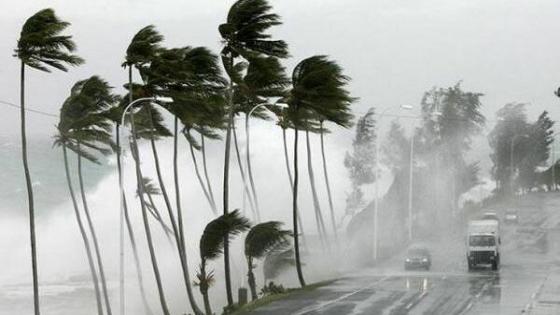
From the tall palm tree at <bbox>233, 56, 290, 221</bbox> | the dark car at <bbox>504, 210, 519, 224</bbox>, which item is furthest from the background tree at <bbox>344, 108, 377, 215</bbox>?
the tall palm tree at <bbox>233, 56, 290, 221</bbox>

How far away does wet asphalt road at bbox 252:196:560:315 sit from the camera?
41.1m

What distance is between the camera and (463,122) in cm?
12756

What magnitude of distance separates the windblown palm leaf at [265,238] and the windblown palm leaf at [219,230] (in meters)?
2.85

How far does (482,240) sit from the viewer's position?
63.7 metres

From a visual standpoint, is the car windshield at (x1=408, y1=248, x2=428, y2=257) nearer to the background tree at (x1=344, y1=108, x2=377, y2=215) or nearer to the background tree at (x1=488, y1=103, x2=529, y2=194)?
the background tree at (x1=344, y1=108, x2=377, y2=215)

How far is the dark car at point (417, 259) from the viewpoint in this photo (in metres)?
64.8

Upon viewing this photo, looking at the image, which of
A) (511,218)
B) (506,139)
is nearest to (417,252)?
(511,218)

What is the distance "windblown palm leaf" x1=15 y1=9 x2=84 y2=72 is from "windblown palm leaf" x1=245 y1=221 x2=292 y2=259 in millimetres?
11744

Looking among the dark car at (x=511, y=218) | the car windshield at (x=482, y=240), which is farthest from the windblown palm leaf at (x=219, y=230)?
the dark car at (x=511, y=218)

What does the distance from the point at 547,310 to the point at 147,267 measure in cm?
5702

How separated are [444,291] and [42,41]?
962 inches

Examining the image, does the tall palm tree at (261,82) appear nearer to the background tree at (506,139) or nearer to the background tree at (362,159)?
the background tree at (362,159)

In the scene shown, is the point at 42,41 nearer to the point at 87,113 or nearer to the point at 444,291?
the point at 87,113

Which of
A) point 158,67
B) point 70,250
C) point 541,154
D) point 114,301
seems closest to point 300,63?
point 158,67
